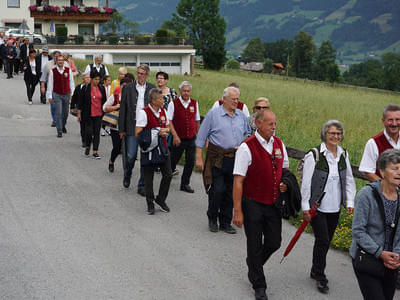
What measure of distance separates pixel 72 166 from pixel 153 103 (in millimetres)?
3995

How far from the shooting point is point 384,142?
6.19 m

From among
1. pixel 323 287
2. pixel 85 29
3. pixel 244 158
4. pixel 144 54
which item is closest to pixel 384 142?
pixel 244 158

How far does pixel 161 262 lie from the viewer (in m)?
6.79

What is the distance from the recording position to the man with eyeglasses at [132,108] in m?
9.97

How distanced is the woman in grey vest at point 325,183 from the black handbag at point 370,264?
4.59 ft

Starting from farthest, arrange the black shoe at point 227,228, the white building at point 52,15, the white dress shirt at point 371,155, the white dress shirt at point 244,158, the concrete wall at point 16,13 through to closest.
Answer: the concrete wall at point 16,13 < the white building at point 52,15 < the black shoe at point 227,228 < the white dress shirt at point 371,155 < the white dress shirt at point 244,158

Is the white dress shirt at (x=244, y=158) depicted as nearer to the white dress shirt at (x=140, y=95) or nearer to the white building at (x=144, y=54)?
the white dress shirt at (x=140, y=95)

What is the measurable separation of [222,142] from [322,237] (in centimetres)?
221

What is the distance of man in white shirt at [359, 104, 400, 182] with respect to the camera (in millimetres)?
6109

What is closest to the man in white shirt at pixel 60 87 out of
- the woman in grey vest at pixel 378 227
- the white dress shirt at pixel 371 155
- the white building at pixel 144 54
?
the white dress shirt at pixel 371 155

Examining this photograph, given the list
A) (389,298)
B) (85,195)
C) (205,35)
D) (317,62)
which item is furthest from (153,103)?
(317,62)

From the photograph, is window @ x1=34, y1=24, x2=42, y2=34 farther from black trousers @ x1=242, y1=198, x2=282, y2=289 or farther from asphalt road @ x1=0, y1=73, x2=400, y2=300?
black trousers @ x1=242, y1=198, x2=282, y2=289

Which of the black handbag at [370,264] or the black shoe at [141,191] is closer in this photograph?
the black handbag at [370,264]

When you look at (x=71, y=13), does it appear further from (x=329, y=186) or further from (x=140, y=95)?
(x=329, y=186)
